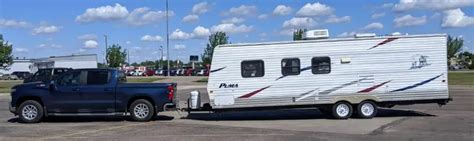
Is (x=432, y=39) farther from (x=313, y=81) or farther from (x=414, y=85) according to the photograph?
(x=313, y=81)

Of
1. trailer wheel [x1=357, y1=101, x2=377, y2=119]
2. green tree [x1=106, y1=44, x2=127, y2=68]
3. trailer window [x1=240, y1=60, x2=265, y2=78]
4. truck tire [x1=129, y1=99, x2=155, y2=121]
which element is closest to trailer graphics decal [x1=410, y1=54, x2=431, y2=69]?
trailer wheel [x1=357, y1=101, x2=377, y2=119]

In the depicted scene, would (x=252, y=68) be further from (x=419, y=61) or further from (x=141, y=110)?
(x=419, y=61)

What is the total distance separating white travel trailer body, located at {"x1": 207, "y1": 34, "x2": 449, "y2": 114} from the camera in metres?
17.8

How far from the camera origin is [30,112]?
17.7m

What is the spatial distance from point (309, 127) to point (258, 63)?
304 cm

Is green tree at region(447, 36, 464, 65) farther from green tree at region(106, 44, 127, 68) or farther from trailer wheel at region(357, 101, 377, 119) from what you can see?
trailer wheel at region(357, 101, 377, 119)

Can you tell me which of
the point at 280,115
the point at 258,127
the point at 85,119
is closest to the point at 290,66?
the point at 280,115

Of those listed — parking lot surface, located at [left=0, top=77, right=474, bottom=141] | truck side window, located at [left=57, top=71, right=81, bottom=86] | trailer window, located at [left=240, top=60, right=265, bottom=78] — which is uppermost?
trailer window, located at [left=240, top=60, right=265, bottom=78]

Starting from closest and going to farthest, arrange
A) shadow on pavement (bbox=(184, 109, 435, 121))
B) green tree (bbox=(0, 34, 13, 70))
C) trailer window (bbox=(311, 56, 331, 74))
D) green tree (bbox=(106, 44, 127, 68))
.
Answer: trailer window (bbox=(311, 56, 331, 74)) < shadow on pavement (bbox=(184, 109, 435, 121)) < green tree (bbox=(0, 34, 13, 70)) < green tree (bbox=(106, 44, 127, 68))

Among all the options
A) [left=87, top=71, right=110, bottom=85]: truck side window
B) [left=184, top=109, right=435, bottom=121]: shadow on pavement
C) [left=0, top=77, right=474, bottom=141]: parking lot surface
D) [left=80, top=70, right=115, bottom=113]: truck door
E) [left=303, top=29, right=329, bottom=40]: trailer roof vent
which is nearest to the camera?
[left=0, top=77, right=474, bottom=141]: parking lot surface

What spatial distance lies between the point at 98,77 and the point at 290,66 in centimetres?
540

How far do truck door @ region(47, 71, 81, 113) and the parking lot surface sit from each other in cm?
37

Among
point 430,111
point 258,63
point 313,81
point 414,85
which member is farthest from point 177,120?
point 430,111

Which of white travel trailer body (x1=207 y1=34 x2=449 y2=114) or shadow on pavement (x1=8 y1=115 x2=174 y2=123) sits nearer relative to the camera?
white travel trailer body (x1=207 y1=34 x2=449 y2=114)
